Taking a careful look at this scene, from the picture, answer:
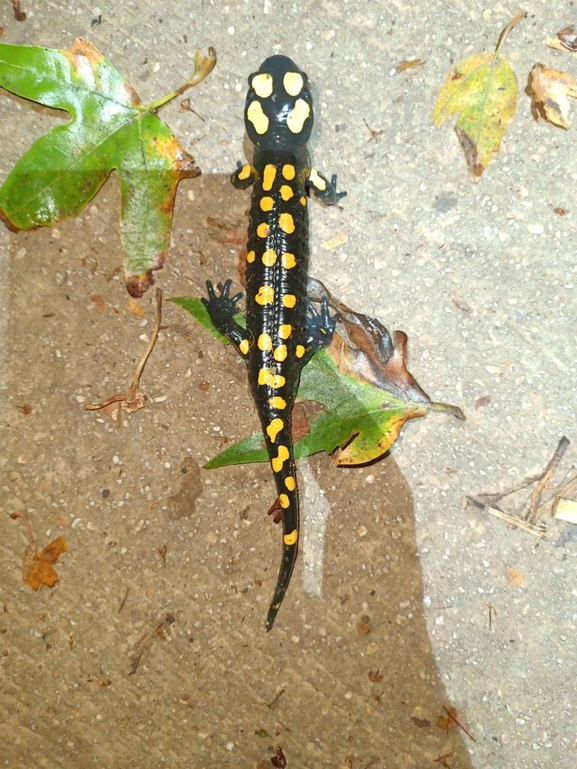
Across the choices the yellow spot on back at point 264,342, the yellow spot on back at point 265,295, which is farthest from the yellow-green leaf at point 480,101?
the yellow spot on back at point 264,342

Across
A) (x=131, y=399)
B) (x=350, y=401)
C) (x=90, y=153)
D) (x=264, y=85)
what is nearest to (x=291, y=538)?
(x=350, y=401)

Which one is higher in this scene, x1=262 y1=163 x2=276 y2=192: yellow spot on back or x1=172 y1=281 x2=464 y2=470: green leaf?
x1=262 y1=163 x2=276 y2=192: yellow spot on back

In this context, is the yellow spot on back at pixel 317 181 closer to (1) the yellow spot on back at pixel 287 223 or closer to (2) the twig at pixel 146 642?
(1) the yellow spot on back at pixel 287 223

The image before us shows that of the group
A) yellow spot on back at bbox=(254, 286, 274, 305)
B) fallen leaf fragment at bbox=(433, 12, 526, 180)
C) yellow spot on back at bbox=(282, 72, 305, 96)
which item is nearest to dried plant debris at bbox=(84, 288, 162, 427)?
yellow spot on back at bbox=(254, 286, 274, 305)

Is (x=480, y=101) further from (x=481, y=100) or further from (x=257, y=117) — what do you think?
(x=257, y=117)

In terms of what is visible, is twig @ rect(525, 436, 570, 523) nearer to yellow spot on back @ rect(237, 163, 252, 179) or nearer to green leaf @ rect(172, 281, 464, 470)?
green leaf @ rect(172, 281, 464, 470)

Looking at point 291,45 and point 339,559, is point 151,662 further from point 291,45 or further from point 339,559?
point 291,45
